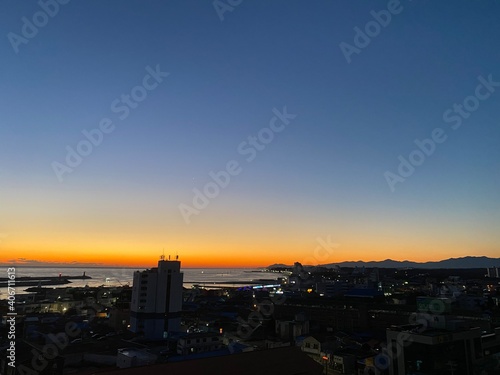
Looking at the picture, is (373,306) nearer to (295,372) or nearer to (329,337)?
(329,337)

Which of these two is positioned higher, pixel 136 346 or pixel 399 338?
pixel 399 338

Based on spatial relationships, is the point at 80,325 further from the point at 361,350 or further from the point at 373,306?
the point at 373,306

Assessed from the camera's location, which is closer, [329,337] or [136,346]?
[136,346]

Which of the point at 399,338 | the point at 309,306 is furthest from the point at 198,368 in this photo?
the point at 309,306

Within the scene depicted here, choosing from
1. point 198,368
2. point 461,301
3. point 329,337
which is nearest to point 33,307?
point 329,337

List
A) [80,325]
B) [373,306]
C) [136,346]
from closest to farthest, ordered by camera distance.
Result: [136,346] → [80,325] → [373,306]

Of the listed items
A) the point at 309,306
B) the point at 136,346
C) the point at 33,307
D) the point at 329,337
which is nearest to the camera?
the point at 136,346
